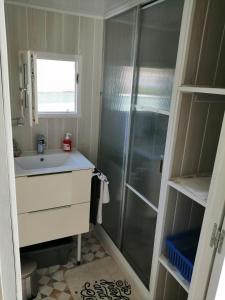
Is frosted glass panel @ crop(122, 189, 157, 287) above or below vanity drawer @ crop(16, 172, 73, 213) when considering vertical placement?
below

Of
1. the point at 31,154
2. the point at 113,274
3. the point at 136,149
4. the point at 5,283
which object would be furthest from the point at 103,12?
the point at 113,274

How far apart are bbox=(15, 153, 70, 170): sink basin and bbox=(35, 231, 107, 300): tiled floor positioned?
849 millimetres

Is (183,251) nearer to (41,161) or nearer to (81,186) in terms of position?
(81,186)

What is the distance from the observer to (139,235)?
1.88 m

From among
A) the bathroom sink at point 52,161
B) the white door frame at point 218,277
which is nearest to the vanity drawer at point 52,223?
the bathroom sink at point 52,161

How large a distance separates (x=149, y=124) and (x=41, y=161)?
0.97m

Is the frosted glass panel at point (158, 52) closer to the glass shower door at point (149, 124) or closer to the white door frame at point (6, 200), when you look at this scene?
the glass shower door at point (149, 124)

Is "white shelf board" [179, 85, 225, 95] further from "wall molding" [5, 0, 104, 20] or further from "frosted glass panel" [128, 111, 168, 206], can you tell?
"wall molding" [5, 0, 104, 20]

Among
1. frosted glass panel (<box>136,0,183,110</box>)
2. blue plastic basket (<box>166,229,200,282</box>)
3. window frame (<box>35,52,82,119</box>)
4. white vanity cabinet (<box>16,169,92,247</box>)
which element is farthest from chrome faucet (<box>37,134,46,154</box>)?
blue plastic basket (<box>166,229,200,282</box>)

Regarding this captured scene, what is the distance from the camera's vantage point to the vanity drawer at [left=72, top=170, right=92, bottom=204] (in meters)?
1.82

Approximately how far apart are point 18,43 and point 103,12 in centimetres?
73

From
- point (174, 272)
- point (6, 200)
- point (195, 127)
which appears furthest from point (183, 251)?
point (6, 200)

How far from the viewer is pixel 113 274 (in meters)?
2.04

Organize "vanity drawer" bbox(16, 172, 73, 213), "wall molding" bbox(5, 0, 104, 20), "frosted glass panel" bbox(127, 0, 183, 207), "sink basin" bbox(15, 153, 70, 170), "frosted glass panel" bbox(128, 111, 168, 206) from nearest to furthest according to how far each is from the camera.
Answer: "frosted glass panel" bbox(127, 0, 183, 207) → "frosted glass panel" bbox(128, 111, 168, 206) → "vanity drawer" bbox(16, 172, 73, 213) → "wall molding" bbox(5, 0, 104, 20) → "sink basin" bbox(15, 153, 70, 170)
